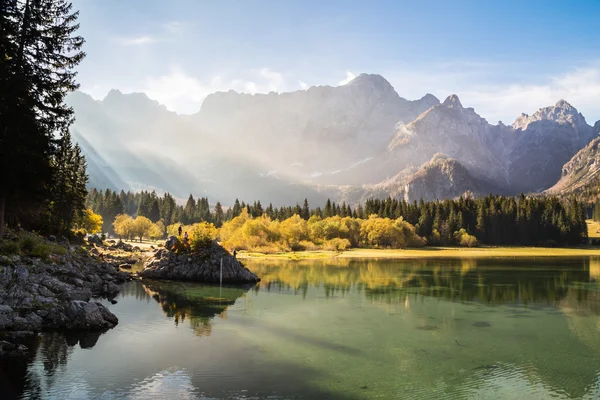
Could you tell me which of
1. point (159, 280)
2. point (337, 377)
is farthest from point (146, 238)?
point (337, 377)

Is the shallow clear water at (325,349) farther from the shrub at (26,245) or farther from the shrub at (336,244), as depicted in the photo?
the shrub at (336,244)

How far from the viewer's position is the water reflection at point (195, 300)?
40247 millimetres

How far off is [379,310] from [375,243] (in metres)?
119

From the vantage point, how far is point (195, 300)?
5125 cm

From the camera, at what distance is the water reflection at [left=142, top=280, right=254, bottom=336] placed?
1585 inches

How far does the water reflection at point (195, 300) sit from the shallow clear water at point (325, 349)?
0.22 metres

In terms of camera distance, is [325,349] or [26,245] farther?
[26,245]

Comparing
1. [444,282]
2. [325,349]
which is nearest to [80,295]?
[325,349]

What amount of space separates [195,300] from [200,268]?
1889cm

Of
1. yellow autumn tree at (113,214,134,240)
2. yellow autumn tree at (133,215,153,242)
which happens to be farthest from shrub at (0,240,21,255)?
yellow autumn tree at (133,215,153,242)

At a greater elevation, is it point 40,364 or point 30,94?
point 30,94

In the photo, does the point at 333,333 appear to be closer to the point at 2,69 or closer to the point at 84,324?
the point at 84,324

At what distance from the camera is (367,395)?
72.8 feet

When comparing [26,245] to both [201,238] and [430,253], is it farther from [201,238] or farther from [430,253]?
A: [430,253]
